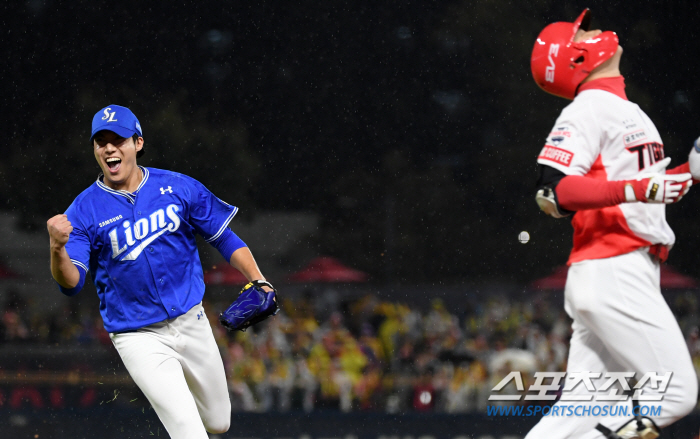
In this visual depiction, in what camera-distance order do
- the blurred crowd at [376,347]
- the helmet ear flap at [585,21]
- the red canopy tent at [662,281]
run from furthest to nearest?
1. the red canopy tent at [662,281]
2. the blurred crowd at [376,347]
3. the helmet ear flap at [585,21]

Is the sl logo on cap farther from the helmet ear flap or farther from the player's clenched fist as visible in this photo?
the helmet ear flap

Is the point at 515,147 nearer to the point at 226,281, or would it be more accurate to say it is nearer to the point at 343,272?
the point at 343,272

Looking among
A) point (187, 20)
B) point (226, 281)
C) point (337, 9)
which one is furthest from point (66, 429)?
point (337, 9)

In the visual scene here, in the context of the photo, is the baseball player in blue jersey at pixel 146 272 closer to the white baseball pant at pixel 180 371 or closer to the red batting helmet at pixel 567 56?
the white baseball pant at pixel 180 371

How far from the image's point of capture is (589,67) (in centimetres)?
249

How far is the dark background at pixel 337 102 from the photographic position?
7871 millimetres

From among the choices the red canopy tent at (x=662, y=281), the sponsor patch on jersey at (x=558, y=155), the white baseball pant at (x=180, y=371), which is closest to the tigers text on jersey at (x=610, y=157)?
the sponsor patch on jersey at (x=558, y=155)

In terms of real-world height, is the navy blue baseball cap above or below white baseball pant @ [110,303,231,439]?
above

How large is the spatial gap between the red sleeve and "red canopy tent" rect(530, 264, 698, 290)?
259 inches

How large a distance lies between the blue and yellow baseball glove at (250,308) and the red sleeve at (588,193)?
4.13 feet

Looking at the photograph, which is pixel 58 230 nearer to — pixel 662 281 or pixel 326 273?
pixel 326 273

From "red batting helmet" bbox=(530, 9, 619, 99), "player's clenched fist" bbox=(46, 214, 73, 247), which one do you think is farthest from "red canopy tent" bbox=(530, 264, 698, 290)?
"player's clenched fist" bbox=(46, 214, 73, 247)

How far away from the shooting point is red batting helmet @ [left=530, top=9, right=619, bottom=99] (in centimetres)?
249

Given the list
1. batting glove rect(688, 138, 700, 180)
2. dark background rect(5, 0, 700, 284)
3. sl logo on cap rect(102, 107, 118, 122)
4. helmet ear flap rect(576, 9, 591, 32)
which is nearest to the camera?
batting glove rect(688, 138, 700, 180)
